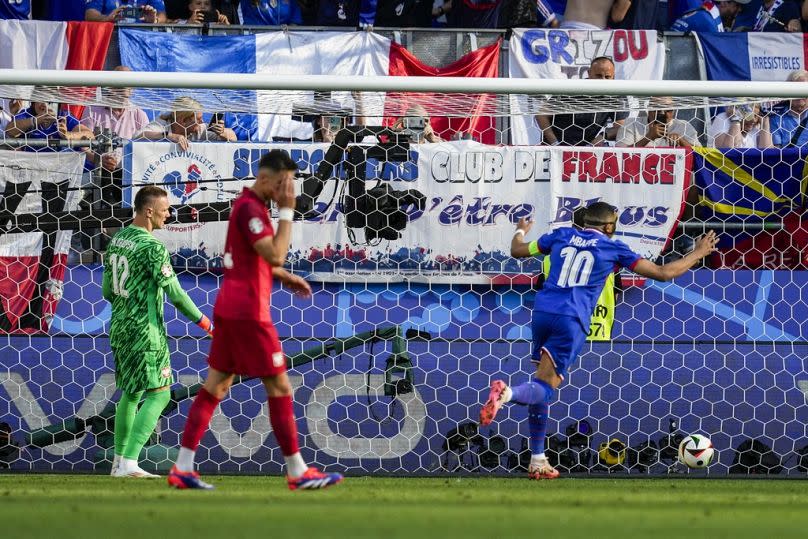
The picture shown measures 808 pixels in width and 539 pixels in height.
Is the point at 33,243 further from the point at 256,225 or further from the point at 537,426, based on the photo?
the point at 537,426

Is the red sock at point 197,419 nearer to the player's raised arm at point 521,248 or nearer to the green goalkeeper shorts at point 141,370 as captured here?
the green goalkeeper shorts at point 141,370

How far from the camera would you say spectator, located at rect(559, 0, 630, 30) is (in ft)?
39.0

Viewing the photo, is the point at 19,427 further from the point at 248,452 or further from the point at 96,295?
the point at 248,452

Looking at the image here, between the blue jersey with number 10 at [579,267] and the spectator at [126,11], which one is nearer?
the blue jersey with number 10 at [579,267]

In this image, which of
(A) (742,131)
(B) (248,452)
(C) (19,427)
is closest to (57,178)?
(C) (19,427)

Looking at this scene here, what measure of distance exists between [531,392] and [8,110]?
4.94m

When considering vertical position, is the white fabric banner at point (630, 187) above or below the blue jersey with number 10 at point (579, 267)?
above

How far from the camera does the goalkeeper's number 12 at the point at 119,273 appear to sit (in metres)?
6.98

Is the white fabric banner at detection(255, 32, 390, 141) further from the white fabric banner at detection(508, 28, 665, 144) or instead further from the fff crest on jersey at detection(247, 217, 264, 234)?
the fff crest on jersey at detection(247, 217, 264, 234)

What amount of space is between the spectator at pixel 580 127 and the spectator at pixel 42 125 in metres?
3.59

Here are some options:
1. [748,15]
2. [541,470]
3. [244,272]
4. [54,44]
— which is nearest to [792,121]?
[748,15]

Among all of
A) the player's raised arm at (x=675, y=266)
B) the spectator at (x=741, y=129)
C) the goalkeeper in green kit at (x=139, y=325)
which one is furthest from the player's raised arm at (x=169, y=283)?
the spectator at (x=741, y=129)

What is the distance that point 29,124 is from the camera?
889 centimetres

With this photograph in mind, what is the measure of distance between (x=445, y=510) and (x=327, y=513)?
1.82 feet
